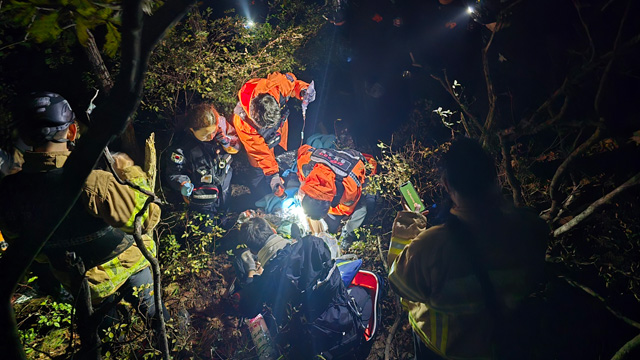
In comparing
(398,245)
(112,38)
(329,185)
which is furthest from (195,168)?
(112,38)

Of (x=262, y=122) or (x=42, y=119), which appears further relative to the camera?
(x=262, y=122)

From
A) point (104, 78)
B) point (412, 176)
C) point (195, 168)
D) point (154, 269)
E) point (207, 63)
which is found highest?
→ point (207, 63)

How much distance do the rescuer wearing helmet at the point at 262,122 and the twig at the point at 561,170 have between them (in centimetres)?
474

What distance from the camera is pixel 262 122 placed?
6203 millimetres

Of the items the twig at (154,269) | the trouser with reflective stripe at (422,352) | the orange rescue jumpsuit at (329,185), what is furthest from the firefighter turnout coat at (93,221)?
the orange rescue jumpsuit at (329,185)

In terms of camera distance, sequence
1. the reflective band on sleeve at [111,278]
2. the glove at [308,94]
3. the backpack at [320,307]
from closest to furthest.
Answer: the reflective band on sleeve at [111,278]
the backpack at [320,307]
the glove at [308,94]

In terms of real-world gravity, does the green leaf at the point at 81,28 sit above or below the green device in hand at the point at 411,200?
above

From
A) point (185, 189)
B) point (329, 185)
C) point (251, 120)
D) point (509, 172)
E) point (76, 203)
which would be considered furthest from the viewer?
point (251, 120)

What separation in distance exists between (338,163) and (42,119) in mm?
4104

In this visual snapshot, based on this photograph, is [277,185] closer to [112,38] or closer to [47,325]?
[47,325]

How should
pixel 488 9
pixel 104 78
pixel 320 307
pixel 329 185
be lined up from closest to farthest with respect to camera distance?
1. pixel 320 307
2. pixel 488 9
3. pixel 104 78
4. pixel 329 185

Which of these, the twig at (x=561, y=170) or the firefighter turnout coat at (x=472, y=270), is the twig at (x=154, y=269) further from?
the twig at (x=561, y=170)

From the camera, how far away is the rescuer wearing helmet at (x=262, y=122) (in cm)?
619

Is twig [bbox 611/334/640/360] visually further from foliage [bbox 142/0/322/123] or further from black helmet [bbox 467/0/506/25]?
foliage [bbox 142/0/322/123]
